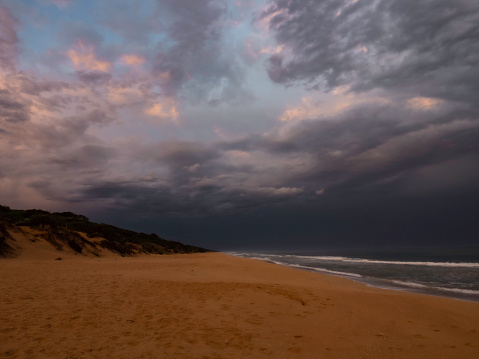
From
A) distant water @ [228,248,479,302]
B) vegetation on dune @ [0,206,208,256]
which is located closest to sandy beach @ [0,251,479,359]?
distant water @ [228,248,479,302]

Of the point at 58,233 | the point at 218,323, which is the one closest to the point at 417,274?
the point at 218,323

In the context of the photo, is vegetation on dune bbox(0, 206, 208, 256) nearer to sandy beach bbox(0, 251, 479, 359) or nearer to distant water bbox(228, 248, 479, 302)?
A: sandy beach bbox(0, 251, 479, 359)

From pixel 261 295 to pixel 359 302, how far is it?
3.45 meters

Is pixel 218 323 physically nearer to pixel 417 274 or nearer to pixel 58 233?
pixel 417 274

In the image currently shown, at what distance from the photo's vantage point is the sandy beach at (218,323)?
16.1ft

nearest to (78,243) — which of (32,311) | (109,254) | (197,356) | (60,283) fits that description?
(109,254)

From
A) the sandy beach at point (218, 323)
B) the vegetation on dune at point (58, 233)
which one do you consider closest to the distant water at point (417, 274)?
the sandy beach at point (218, 323)

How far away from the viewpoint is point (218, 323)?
6.45 meters

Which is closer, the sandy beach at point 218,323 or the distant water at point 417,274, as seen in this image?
the sandy beach at point 218,323

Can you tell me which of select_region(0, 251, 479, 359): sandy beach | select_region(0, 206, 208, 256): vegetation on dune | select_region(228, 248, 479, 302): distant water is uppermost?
select_region(0, 206, 208, 256): vegetation on dune

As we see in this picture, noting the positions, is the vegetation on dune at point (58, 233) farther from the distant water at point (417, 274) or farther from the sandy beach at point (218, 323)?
the distant water at point (417, 274)

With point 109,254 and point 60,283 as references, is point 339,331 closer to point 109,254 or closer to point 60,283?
point 60,283

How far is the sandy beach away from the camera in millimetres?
4898

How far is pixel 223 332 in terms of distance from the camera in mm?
5859
